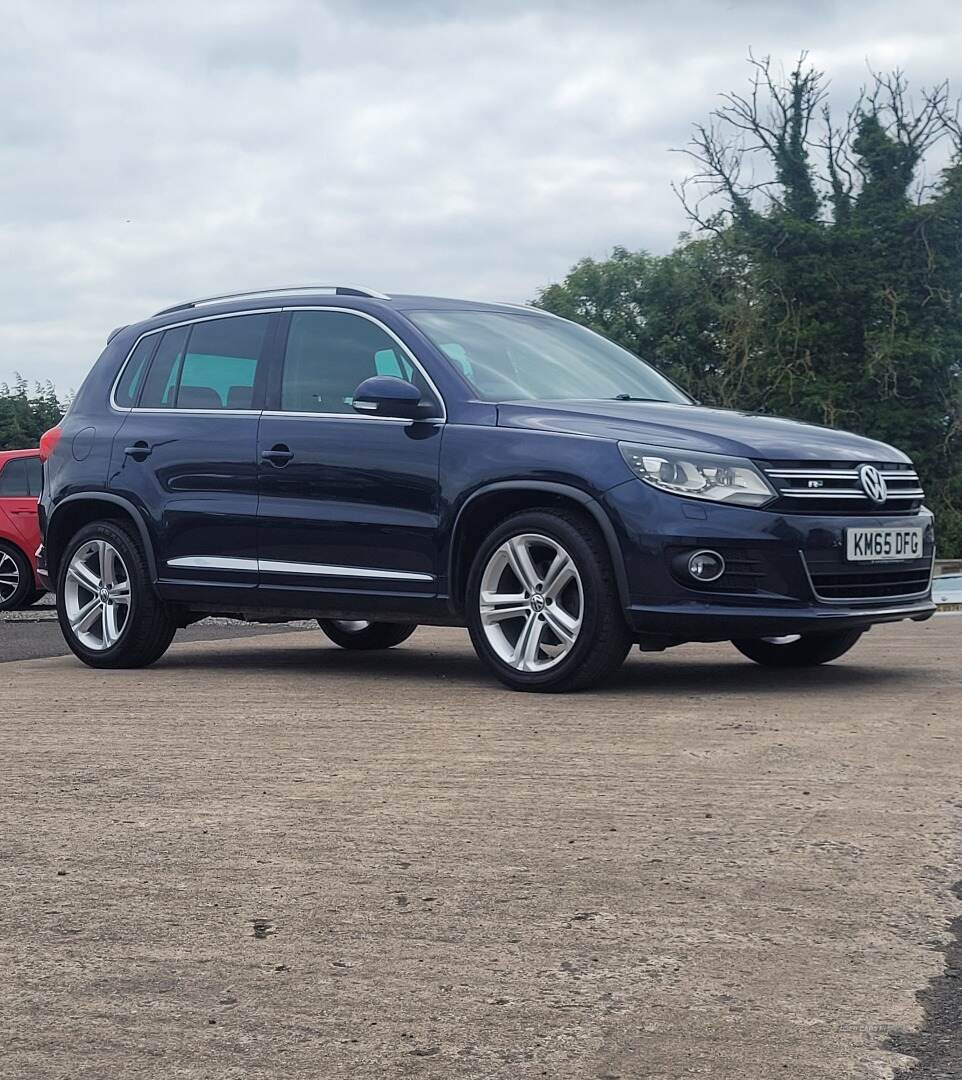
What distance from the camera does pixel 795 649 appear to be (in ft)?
29.6

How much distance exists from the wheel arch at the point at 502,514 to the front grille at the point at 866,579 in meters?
0.78

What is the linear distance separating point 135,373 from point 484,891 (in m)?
6.24

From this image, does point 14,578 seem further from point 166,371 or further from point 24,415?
point 24,415

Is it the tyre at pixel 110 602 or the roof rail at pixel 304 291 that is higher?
the roof rail at pixel 304 291

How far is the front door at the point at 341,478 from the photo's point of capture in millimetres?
8117

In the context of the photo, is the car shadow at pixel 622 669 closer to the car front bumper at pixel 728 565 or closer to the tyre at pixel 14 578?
the car front bumper at pixel 728 565

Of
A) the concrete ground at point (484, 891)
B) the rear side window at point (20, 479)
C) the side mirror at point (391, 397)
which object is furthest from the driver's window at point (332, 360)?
the rear side window at point (20, 479)

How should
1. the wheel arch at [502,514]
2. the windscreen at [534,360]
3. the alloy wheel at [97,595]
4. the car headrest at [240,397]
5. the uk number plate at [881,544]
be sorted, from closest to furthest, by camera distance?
the wheel arch at [502,514] < the uk number plate at [881,544] < the windscreen at [534,360] < the car headrest at [240,397] < the alloy wheel at [97,595]

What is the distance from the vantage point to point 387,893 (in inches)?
157

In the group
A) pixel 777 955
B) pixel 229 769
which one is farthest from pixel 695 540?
pixel 777 955

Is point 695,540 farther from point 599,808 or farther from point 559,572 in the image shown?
point 599,808

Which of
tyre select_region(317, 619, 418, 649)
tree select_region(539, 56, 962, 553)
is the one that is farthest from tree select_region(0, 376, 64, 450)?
tyre select_region(317, 619, 418, 649)

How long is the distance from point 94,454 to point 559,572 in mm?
3143

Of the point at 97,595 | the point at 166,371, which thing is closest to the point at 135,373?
the point at 166,371
